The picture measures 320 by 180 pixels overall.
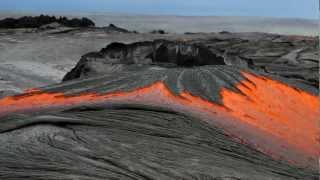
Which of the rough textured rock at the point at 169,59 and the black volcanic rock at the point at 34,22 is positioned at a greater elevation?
the rough textured rock at the point at 169,59

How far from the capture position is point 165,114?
6.59 feet

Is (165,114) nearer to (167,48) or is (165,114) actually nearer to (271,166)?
(271,166)

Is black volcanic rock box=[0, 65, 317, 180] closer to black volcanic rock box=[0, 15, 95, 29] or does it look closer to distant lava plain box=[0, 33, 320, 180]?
distant lava plain box=[0, 33, 320, 180]

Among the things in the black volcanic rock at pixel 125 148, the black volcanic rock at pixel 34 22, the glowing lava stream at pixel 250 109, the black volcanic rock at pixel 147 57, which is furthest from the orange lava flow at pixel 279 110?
the black volcanic rock at pixel 34 22

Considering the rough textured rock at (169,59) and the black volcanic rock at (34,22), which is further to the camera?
the black volcanic rock at (34,22)

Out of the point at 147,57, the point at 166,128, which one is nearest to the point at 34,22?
the point at 147,57

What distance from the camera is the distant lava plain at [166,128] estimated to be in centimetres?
157

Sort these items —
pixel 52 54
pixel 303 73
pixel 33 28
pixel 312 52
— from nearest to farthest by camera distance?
pixel 303 73
pixel 312 52
pixel 52 54
pixel 33 28

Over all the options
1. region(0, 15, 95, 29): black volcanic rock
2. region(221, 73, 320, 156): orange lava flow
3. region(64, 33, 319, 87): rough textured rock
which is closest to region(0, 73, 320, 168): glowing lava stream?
region(221, 73, 320, 156): orange lava flow

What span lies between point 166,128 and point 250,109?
1.56ft

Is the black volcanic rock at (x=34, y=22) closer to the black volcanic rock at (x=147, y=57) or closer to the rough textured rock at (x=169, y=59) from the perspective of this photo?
the rough textured rock at (x=169, y=59)

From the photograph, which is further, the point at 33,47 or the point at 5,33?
the point at 5,33

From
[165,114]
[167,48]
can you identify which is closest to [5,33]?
[167,48]

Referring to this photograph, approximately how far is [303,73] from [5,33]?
3719 millimetres
